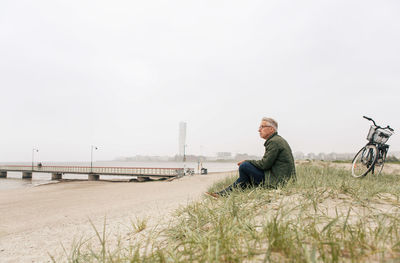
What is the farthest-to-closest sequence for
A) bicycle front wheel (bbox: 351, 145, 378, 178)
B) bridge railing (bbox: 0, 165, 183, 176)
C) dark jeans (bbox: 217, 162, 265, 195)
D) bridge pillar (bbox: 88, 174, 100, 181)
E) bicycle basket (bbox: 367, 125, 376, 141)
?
bridge pillar (bbox: 88, 174, 100, 181)
bridge railing (bbox: 0, 165, 183, 176)
bicycle basket (bbox: 367, 125, 376, 141)
bicycle front wheel (bbox: 351, 145, 378, 178)
dark jeans (bbox: 217, 162, 265, 195)

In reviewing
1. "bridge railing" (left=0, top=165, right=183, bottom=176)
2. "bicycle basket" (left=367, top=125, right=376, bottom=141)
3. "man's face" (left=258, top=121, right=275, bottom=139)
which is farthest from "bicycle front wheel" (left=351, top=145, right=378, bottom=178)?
"bridge railing" (left=0, top=165, right=183, bottom=176)

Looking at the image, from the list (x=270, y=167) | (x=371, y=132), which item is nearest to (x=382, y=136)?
(x=371, y=132)

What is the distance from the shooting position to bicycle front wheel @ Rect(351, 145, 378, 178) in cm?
614

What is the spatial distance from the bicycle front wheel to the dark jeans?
4.42 meters

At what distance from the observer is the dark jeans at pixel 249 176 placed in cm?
364

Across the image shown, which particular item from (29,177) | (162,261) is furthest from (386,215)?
(29,177)

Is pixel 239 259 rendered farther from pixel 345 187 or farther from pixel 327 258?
pixel 345 187

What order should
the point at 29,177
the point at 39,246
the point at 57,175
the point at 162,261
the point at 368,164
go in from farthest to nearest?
the point at 29,177 < the point at 57,175 < the point at 368,164 < the point at 39,246 < the point at 162,261

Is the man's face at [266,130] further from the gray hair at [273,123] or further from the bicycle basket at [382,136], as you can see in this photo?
the bicycle basket at [382,136]

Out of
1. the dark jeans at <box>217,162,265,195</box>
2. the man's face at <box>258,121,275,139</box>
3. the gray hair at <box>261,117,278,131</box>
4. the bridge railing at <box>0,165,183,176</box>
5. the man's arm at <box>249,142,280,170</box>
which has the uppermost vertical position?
the gray hair at <box>261,117,278,131</box>

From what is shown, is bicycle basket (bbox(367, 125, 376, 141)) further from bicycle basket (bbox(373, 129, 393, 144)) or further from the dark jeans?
the dark jeans

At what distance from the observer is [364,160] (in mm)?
6582

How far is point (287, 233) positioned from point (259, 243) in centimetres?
21

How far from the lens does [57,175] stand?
41.4m
